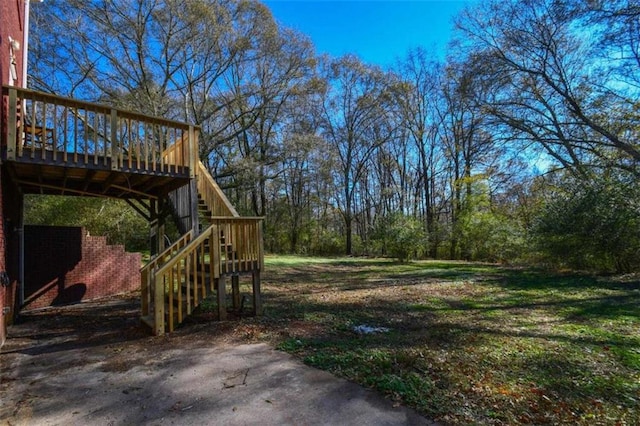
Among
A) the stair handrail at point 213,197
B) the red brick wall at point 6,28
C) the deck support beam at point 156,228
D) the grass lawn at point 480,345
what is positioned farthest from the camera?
the deck support beam at point 156,228

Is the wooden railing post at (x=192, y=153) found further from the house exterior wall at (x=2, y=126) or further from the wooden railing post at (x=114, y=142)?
the house exterior wall at (x=2, y=126)

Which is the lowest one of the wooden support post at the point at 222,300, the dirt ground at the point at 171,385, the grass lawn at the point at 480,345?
the grass lawn at the point at 480,345

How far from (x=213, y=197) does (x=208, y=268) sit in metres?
1.90


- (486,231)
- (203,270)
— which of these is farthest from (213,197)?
(486,231)

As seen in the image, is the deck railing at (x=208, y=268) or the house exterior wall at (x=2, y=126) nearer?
the house exterior wall at (x=2, y=126)

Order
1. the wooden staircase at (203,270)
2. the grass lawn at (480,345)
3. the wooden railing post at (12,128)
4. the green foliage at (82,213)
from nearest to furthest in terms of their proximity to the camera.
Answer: the grass lawn at (480,345), the wooden railing post at (12,128), the wooden staircase at (203,270), the green foliage at (82,213)

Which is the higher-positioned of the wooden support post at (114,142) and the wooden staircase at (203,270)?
the wooden support post at (114,142)

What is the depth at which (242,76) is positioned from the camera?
69.6 ft

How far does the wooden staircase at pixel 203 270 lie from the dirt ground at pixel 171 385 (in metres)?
0.41

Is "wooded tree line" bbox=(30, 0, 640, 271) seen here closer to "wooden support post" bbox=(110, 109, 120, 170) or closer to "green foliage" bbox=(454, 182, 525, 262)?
"green foliage" bbox=(454, 182, 525, 262)

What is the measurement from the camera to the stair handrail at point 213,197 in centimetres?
699

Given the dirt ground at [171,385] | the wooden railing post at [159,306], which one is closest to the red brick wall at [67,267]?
the dirt ground at [171,385]

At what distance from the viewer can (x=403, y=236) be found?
59.3ft

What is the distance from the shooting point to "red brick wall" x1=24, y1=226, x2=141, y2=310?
7.48m
